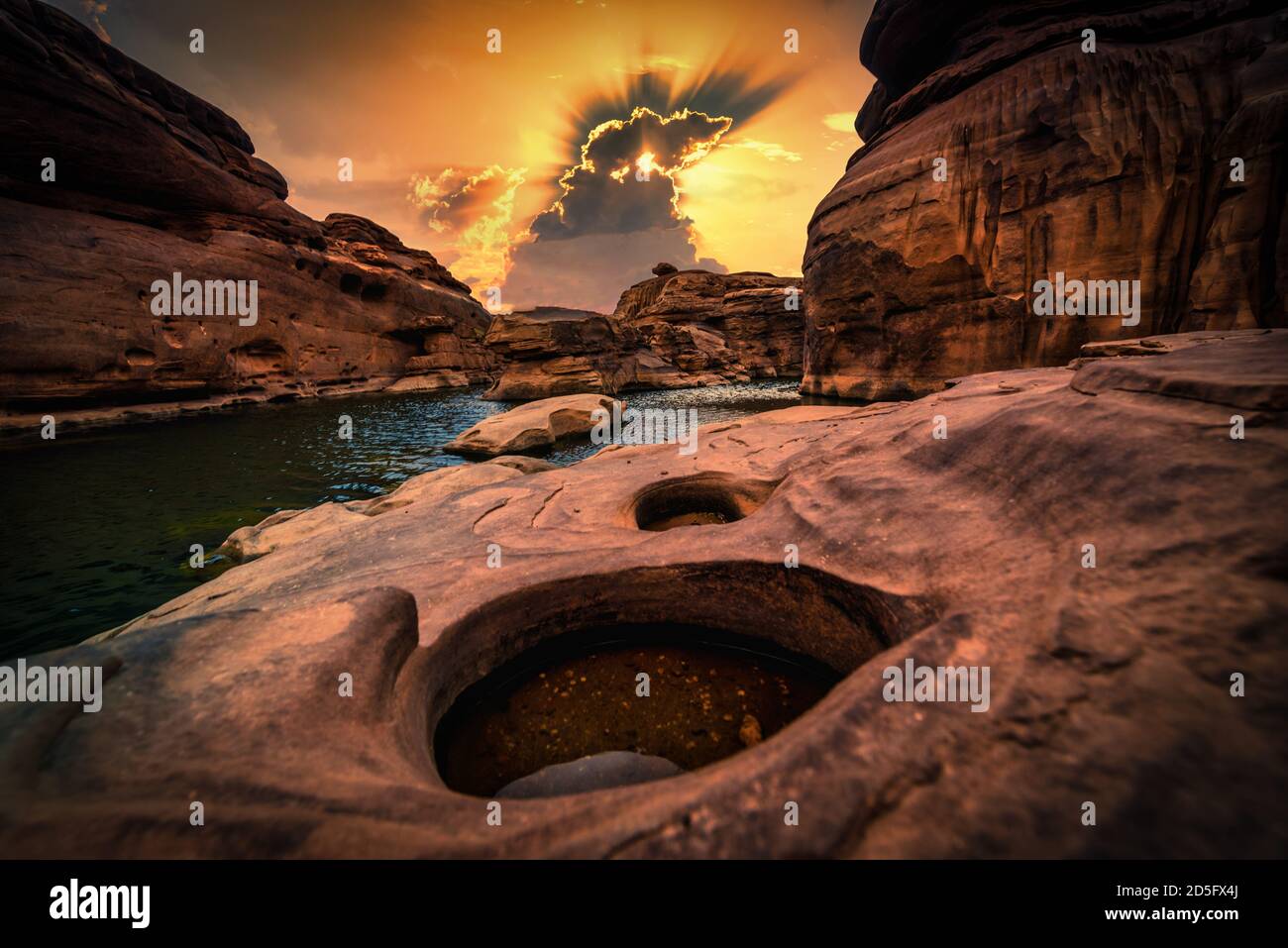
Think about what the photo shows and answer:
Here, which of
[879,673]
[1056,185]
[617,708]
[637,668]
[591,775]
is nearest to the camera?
[879,673]

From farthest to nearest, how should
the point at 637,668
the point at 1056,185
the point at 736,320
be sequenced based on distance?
1. the point at 736,320
2. the point at 1056,185
3. the point at 637,668

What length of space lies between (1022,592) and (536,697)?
2.94 m

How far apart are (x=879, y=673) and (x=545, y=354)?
24.4 m

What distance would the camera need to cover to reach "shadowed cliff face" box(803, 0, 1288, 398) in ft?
30.3

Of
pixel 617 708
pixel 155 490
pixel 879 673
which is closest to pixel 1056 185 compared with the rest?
pixel 879 673

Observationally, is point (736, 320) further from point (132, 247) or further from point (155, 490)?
point (155, 490)

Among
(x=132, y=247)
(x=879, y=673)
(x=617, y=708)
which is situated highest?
(x=132, y=247)

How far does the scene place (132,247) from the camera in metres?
16.8

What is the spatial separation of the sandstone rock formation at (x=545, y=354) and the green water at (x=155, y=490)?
5896mm

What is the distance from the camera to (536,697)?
10.4ft

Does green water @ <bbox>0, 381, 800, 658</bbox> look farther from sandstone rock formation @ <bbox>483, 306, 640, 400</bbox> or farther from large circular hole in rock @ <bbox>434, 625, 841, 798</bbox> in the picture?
sandstone rock formation @ <bbox>483, 306, 640, 400</bbox>

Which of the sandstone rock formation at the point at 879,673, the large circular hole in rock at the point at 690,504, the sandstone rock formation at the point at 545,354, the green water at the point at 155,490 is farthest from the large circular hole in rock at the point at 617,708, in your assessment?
the sandstone rock formation at the point at 545,354

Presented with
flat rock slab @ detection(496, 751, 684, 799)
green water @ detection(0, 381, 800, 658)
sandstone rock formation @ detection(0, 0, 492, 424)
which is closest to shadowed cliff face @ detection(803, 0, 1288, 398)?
green water @ detection(0, 381, 800, 658)
